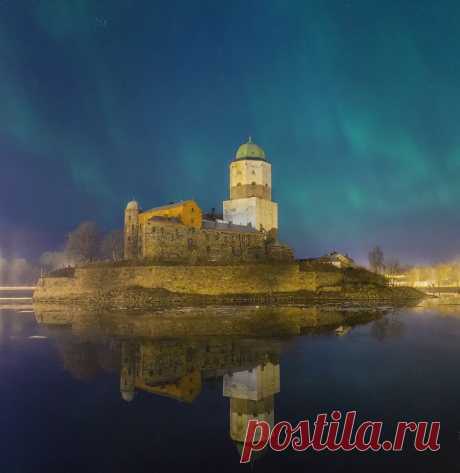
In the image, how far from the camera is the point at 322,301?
3453 cm

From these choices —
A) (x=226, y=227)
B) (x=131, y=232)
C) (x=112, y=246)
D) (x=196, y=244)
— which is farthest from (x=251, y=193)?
(x=112, y=246)

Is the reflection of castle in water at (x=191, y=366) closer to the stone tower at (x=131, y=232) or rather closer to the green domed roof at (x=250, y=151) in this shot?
the stone tower at (x=131, y=232)

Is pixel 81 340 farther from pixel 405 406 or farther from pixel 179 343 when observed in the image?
pixel 405 406

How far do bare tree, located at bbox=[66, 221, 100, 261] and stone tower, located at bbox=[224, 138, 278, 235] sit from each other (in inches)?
582

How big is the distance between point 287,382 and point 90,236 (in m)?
42.7

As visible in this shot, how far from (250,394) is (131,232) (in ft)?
111

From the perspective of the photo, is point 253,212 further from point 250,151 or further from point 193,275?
point 193,275

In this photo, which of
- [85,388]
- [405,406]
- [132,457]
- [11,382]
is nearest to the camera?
[132,457]

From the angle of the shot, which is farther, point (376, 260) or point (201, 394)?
point (376, 260)

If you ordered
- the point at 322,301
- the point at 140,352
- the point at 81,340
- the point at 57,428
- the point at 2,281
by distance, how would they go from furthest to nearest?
the point at 2,281, the point at 322,301, the point at 81,340, the point at 140,352, the point at 57,428

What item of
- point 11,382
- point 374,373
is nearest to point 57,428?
point 11,382

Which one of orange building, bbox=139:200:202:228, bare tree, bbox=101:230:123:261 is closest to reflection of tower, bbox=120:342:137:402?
orange building, bbox=139:200:202:228

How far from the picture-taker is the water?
6.11m

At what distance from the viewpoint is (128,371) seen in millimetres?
11086
